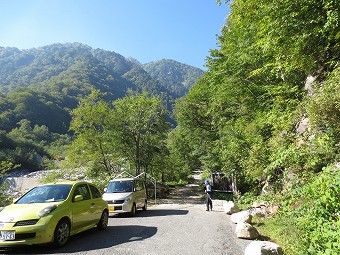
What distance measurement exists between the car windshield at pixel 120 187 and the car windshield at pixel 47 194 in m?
6.55

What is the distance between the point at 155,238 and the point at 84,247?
6.95 feet

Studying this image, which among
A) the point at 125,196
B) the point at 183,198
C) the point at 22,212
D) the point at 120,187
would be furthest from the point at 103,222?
the point at 183,198

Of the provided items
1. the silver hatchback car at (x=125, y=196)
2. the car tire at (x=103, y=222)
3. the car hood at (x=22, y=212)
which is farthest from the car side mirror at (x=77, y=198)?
the silver hatchback car at (x=125, y=196)

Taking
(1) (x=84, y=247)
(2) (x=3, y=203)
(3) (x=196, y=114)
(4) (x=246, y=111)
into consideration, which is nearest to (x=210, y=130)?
(3) (x=196, y=114)

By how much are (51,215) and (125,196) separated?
283 inches

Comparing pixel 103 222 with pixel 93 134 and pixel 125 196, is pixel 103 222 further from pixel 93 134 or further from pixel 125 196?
pixel 93 134

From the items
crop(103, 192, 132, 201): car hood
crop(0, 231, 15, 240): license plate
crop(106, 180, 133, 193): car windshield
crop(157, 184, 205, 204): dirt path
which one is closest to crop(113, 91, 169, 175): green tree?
crop(157, 184, 205, 204): dirt path

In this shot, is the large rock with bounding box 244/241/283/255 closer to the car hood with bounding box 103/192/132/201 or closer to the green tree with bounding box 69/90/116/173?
the car hood with bounding box 103/192/132/201

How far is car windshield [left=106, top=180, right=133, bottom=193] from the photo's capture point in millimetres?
14877

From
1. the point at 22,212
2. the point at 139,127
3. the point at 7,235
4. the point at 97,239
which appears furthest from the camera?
the point at 139,127

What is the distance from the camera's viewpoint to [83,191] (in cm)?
895

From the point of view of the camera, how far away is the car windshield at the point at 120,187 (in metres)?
14.9

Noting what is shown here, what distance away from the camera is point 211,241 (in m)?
Answer: 8.21

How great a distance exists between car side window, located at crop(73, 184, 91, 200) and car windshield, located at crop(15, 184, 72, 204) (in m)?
0.25
